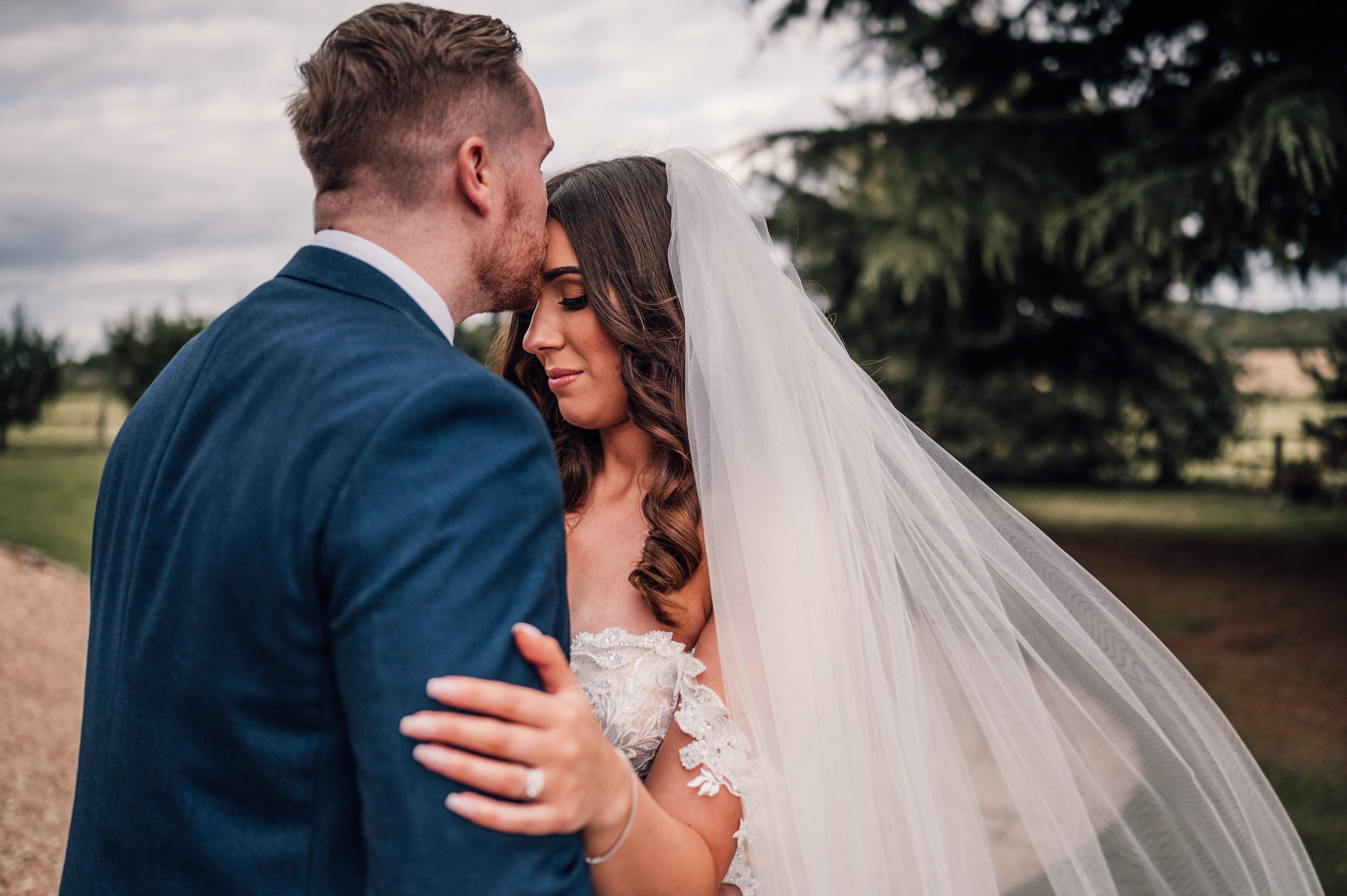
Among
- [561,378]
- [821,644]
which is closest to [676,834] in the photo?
[821,644]

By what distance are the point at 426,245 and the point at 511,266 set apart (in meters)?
0.17

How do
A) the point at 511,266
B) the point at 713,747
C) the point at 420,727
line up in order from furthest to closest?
the point at 713,747, the point at 511,266, the point at 420,727

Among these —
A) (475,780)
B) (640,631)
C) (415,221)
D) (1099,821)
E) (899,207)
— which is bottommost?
(1099,821)

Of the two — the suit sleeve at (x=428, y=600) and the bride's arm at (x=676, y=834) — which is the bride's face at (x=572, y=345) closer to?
the bride's arm at (x=676, y=834)

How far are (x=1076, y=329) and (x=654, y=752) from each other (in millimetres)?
11042

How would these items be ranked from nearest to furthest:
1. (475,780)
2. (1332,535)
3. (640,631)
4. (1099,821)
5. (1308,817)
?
1. (475,780)
2. (1099,821)
3. (640,631)
4. (1308,817)
5. (1332,535)

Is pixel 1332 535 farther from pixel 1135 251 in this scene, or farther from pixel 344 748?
pixel 344 748

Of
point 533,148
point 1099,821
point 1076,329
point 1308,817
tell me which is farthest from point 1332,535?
point 533,148

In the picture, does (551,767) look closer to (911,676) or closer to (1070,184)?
(911,676)

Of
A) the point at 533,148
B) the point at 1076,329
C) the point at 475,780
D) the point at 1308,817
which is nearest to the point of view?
the point at 475,780

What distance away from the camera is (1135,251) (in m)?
6.90

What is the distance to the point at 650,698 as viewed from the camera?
6.63 feet

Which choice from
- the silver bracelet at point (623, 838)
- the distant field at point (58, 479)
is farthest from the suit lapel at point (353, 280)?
the distant field at point (58, 479)

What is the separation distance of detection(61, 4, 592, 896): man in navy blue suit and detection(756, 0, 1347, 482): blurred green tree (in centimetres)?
560
